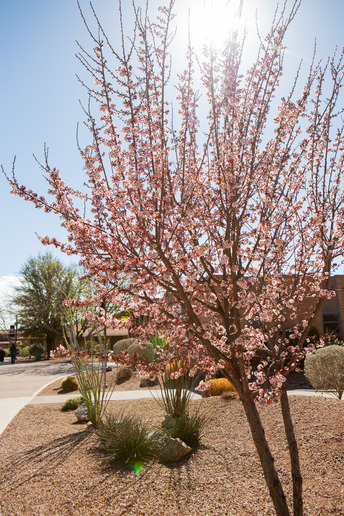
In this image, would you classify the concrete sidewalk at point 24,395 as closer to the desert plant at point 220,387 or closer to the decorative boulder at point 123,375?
the desert plant at point 220,387

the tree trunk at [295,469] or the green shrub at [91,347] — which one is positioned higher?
the green shrub at [91,347]

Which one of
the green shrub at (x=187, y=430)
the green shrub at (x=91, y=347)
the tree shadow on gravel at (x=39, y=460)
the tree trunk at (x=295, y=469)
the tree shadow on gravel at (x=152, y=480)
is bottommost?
the tree shadow on gravel at (x=152, y=480)

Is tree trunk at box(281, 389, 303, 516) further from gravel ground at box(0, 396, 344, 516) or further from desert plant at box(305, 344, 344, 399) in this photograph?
desert plant at box(305, 344, 344, 399)

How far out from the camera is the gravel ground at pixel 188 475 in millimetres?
4262

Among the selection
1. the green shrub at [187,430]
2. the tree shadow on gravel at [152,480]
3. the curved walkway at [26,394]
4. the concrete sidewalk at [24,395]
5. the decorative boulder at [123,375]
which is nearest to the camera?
the tree shadow on gravel at [152,480]

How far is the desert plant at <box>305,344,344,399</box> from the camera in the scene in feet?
33.9

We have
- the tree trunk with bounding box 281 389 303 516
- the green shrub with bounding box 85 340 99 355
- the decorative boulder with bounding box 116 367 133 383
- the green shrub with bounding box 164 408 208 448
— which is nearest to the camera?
the tree trunk with bounding box 281 389 303 516

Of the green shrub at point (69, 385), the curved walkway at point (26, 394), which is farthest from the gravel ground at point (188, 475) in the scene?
the green shrub at point (69, 385)

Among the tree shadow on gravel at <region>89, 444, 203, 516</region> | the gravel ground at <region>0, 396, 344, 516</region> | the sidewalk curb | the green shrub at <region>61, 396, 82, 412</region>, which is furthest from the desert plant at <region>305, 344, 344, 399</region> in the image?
the sidewalk curb

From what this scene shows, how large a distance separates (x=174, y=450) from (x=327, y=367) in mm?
6248

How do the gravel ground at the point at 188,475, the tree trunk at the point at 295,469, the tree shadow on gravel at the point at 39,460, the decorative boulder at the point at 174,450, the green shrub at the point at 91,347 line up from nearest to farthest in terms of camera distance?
the tree trunk at the point at 295,469 < the green shrub at the point at 91,347 < the gravel ground at the point at 188,475 < the tree shadow on gravel at the point at 39,460 < the decorative boulder at the point at 174,450

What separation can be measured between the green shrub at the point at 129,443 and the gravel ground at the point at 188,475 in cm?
21

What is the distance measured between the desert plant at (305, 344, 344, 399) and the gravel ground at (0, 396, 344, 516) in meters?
3.07

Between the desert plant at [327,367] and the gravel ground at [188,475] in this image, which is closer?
the gravel ground at [188,475]
